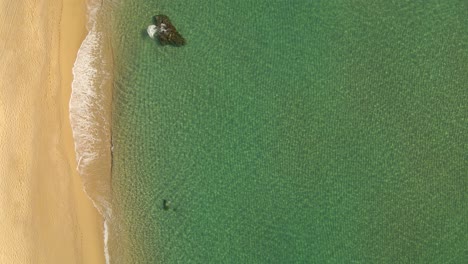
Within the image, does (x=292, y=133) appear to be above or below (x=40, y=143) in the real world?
above

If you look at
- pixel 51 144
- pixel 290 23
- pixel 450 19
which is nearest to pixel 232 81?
pixel 290 23

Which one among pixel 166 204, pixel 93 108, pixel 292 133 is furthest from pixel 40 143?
pixel 292 133

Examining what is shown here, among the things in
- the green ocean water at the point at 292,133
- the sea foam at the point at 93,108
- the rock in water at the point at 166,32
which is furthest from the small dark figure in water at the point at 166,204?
the rock in water at the point at 166,32

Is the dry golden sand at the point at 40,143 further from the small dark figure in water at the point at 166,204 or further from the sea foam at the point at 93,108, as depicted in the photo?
the small dark figure in water at the point at 166,204

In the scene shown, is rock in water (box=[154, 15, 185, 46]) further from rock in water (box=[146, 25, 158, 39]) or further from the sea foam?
the sea foam

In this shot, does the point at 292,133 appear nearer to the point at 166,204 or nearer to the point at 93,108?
the point at 166,204

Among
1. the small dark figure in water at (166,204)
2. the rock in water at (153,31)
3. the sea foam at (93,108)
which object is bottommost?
the small dark figure in water at (166,204)
